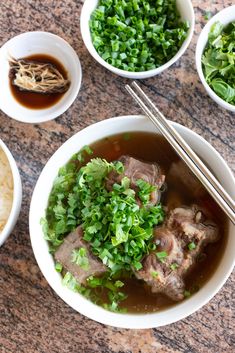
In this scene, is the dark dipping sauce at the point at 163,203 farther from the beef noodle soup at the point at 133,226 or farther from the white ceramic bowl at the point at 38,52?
the white ceramic bowl at the point at 38,52

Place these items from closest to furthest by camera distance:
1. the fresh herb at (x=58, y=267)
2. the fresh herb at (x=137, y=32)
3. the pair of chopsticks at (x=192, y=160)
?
the pair of chopsticks at (x=192, y=160) < the fresh herb at (x=58, y=267) < the fresh herb at (x=137, y=32)

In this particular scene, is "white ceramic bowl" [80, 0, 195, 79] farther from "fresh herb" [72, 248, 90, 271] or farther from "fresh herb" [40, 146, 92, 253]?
"fresh herb" [72, 248, 90, 271]

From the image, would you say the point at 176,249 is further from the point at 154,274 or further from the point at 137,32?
the point at 137,32

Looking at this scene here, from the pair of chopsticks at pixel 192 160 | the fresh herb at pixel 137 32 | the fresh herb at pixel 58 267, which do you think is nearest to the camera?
the pair of chopsticks at pixel 192 160

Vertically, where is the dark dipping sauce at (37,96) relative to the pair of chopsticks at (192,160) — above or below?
below

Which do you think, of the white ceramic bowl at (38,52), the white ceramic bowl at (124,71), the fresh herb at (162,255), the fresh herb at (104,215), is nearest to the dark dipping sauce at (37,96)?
the white ceramic bowl at (38,52)

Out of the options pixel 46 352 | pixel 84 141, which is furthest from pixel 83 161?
pixel 46 352

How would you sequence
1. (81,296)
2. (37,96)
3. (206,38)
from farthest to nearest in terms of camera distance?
(37,96) < (206,38) < (81,296)

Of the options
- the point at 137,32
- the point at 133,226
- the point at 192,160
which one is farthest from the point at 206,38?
the point at 133,226
